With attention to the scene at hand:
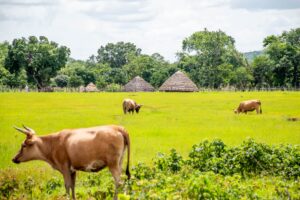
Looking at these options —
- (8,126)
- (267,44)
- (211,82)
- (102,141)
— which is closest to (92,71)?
(211,82)

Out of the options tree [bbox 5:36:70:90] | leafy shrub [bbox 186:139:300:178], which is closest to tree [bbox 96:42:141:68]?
tree [bbox 5:36:70:90]

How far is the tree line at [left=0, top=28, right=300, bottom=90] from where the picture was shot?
6531 cm

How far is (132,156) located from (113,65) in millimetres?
108992

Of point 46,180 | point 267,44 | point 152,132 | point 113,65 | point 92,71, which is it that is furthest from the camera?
point 113,65

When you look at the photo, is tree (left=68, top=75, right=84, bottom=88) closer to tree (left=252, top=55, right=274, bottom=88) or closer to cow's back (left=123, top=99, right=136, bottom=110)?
tree (left=252, top=55, right=274, bottom=88)

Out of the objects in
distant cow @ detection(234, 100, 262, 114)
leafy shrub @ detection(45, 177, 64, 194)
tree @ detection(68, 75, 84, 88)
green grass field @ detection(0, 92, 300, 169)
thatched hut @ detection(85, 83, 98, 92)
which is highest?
tree @ detection(68, 75, 84, 88)

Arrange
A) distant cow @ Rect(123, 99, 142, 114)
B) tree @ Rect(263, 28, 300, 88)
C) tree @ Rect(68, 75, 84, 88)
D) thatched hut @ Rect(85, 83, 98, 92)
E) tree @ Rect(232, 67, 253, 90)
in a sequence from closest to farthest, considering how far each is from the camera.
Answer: distant cow @ Rect(123, 99, 142, 114) < tree @ Rect(263, 28, 300, 88) < tree @ Rect(232, 67, 253, 90) < thatched hut @ Rect(85, 83, 98, 92) < tree @ Rect(68, 75, 84, 88)

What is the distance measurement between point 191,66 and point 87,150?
7069cm

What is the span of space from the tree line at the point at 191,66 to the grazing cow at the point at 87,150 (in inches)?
Answer: 2257

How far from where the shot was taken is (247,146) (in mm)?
11164

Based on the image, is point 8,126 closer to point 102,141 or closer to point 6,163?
point 6,163

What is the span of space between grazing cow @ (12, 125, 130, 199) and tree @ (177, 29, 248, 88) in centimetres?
6370

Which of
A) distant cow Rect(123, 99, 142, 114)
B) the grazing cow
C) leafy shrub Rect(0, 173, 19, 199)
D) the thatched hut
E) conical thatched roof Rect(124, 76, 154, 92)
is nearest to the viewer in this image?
the grazing cow

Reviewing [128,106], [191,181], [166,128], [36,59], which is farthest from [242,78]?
[191,181]
